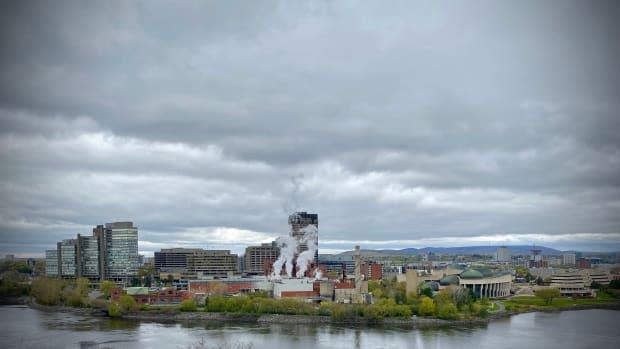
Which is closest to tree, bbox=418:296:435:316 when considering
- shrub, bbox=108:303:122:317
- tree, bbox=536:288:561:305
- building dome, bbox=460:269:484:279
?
tree, bbox=536:288:561:305

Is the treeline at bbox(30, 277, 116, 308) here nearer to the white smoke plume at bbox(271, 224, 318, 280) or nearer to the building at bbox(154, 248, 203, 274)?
the white smoke plume at bbox(271, 224, 318, 280)

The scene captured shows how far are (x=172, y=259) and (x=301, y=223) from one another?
44.1 feet

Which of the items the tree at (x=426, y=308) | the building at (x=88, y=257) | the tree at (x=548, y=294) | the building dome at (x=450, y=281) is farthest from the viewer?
the building at (x=88, y=257)

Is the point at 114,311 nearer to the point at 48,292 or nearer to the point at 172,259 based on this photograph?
the point at 48,292

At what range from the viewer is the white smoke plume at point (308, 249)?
1297 inches

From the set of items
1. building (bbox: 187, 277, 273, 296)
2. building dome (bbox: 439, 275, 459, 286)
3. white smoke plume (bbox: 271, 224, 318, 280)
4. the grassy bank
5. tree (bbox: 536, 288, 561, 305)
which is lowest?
the grassy bank

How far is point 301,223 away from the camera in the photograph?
44562mm

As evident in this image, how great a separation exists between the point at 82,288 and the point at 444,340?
Answer: 20.4 metres

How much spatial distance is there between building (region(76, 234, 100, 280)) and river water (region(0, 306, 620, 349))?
20.8 metres

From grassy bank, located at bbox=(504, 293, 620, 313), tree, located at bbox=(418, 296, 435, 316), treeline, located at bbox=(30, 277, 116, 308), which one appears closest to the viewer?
tree, located at bbox=(418, 296, 435, 316)

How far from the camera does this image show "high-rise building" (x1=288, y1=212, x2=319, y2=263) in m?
41.1

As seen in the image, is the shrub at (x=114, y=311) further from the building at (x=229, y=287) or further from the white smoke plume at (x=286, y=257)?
the white smoke plume at (x=286, y=257)

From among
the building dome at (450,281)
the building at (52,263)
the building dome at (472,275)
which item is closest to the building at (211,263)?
the building at (52,263)

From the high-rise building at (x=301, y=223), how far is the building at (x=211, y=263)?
707 centimetres
